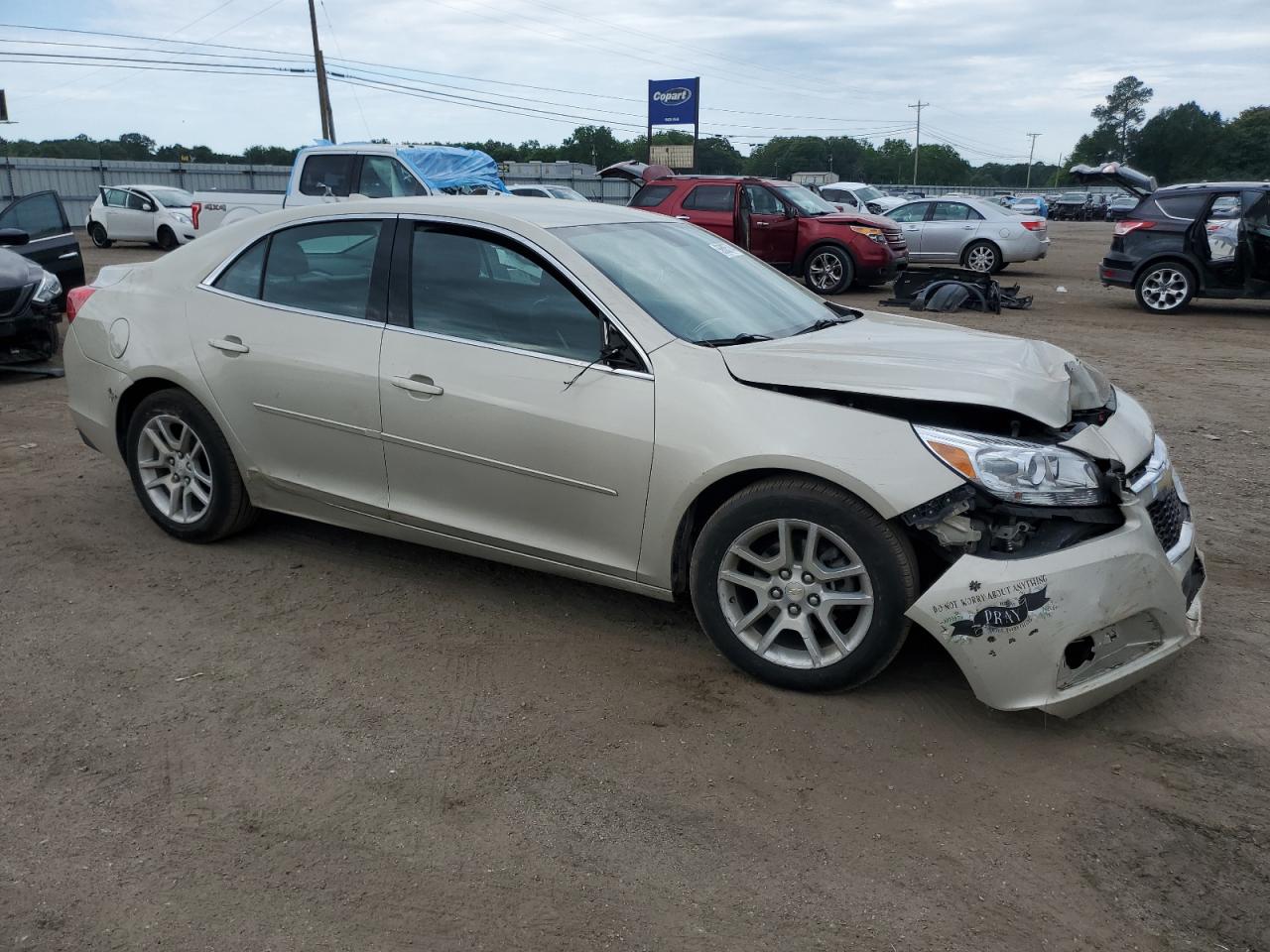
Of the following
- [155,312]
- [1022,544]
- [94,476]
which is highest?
[155,312]

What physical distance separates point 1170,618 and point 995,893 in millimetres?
1214

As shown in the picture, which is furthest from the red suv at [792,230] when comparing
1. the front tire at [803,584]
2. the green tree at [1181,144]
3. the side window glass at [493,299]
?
the green tree at [1181,144]

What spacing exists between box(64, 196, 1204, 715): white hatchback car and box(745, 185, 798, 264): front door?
12.0 m

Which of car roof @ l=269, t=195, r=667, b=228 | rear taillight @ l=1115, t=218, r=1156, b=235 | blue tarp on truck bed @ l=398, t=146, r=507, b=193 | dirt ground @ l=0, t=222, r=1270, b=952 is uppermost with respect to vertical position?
blue tarp on truck bed @ l=398, t=146, r=507, b=193

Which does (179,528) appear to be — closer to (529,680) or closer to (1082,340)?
(529,680)

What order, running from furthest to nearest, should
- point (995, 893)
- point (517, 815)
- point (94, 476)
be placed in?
point (94, 476)
point (517, 815)
point (995, 893)

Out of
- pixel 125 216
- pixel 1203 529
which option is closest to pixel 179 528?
pixel 1203 529

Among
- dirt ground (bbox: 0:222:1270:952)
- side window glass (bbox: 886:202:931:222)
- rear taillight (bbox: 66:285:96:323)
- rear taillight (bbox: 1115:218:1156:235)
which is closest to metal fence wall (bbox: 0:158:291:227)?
side window glass (bbox: 886:202:931:222)

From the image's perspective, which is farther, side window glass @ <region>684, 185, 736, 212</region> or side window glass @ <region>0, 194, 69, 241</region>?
side window glass @ <region>684, 185, 736, 212</region>

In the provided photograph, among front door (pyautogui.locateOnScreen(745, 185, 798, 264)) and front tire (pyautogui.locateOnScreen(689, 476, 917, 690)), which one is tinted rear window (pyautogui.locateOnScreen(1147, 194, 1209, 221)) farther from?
front tire (pyautogui.locateOnScreen(689, 476, 917, 690))

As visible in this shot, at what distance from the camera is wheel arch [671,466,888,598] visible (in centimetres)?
353

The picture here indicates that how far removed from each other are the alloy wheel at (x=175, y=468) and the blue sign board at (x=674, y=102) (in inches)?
1512

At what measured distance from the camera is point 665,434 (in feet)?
12.2

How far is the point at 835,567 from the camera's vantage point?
3555 millimetres
